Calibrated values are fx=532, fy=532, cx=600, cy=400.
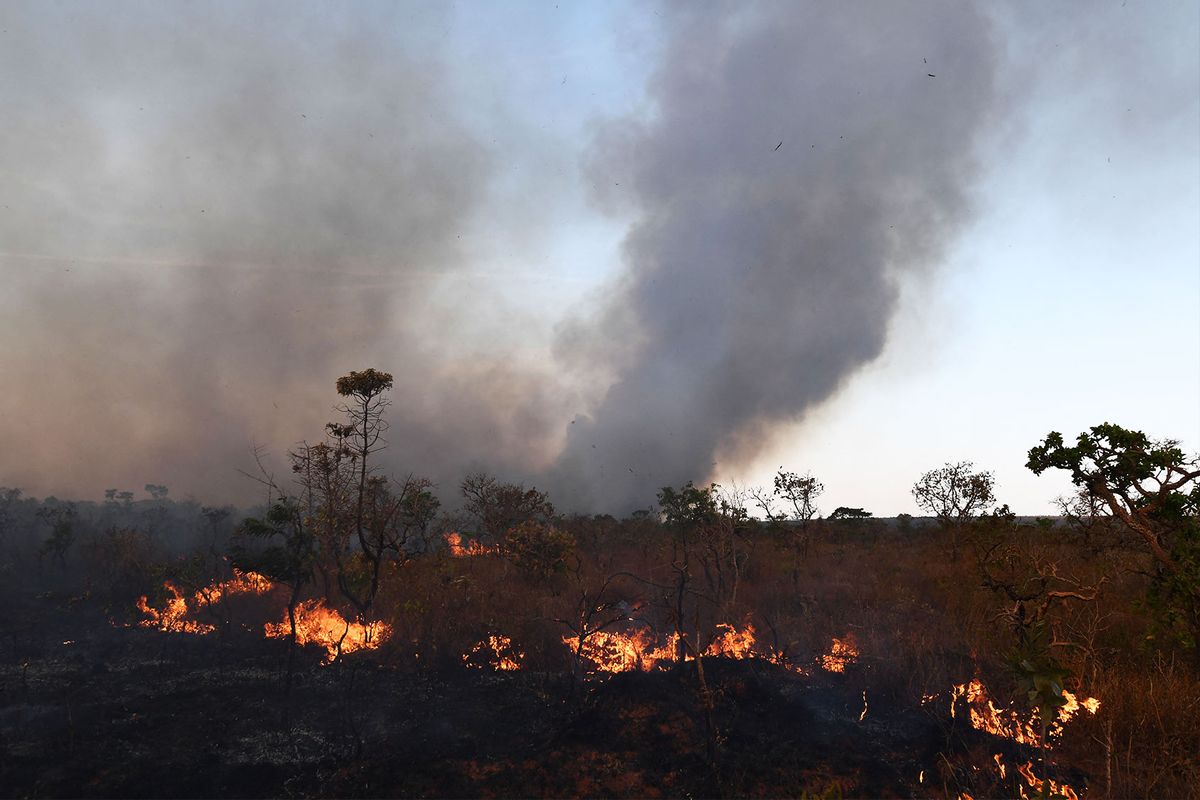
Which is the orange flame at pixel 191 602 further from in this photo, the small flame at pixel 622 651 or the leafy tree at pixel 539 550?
the small flame at pixel 622 651

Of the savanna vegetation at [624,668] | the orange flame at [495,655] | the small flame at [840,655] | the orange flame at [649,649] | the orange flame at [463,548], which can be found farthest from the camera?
the orange flame at [463,548]

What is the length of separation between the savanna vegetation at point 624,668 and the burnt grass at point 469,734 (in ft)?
0.29

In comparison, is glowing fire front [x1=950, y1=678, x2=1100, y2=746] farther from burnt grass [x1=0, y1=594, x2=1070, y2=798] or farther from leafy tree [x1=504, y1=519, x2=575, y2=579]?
leafy tree [x1=504, y1=519, x2=575, y2=579]

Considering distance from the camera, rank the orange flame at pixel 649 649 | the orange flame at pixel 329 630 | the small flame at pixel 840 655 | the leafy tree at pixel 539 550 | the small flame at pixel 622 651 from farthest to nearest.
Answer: the leafy tree at pixel 539 550 → the orange flame at pixel 329 630 → the small flame at pixel 622 651 → the orange flame at pixel 649 649 → the small flame at pixel 840 655

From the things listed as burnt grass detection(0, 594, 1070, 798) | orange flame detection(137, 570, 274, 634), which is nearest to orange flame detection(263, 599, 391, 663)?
burnt grass detection(0, 594, 1070, 798)

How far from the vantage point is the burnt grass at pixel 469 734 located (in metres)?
12.7

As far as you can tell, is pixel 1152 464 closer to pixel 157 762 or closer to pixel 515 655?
pixel 515 655

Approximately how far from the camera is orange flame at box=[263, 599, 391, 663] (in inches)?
880

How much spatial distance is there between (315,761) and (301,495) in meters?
10.5

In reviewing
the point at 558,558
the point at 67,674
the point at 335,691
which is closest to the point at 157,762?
the point at 335,691

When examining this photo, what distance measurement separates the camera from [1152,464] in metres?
12.0

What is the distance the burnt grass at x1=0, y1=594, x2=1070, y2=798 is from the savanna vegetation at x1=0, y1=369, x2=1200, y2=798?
3.5 inches

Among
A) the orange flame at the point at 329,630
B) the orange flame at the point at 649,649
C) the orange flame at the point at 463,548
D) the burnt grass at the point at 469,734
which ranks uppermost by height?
the orange flame at the point at 463,548

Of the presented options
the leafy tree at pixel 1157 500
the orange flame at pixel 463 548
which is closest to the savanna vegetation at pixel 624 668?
the leafy tree at pixel 1157 500
